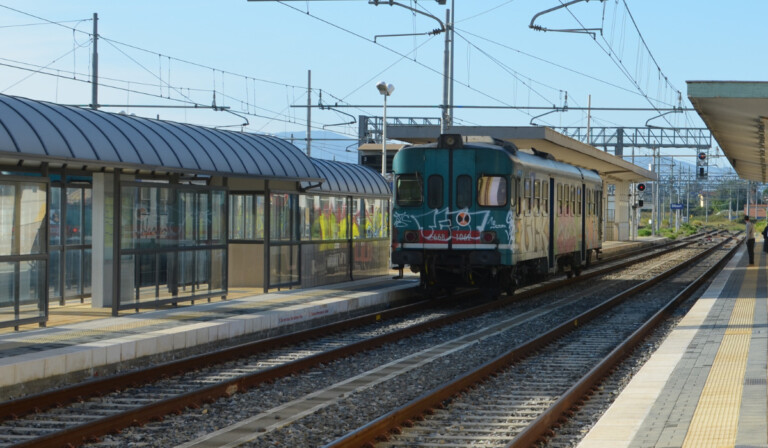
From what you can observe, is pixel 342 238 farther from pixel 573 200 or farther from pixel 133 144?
pixel 133 144

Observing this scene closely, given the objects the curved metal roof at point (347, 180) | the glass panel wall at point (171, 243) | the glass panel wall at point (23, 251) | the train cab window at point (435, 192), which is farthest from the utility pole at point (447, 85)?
the glass panel wall at point (23, 251)

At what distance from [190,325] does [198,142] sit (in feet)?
13.9

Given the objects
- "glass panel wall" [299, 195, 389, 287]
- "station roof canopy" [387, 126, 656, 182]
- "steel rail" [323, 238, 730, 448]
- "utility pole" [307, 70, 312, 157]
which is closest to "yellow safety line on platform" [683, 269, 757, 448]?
"steel rail" [323, 238, 730, 448]

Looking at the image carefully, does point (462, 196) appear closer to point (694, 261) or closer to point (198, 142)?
point (198, 142)

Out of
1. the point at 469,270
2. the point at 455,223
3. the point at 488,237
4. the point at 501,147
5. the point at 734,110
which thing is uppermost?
the point at 734,110

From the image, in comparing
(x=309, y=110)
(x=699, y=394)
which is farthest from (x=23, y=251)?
(x=309, y=110)

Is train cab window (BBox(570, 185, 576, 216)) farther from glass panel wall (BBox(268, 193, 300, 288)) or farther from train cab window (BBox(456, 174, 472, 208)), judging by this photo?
glass panel wall (BBox(268, 193, 300, 288))

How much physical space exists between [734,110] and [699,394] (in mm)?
11539

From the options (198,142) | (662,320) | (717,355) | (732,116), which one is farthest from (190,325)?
(732,116)

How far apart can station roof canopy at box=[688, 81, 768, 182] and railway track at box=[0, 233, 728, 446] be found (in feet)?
21.7

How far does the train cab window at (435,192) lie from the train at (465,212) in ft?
0.06

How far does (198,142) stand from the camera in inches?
680

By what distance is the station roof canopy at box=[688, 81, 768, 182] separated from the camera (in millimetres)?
17062

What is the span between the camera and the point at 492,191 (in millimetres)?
19609
